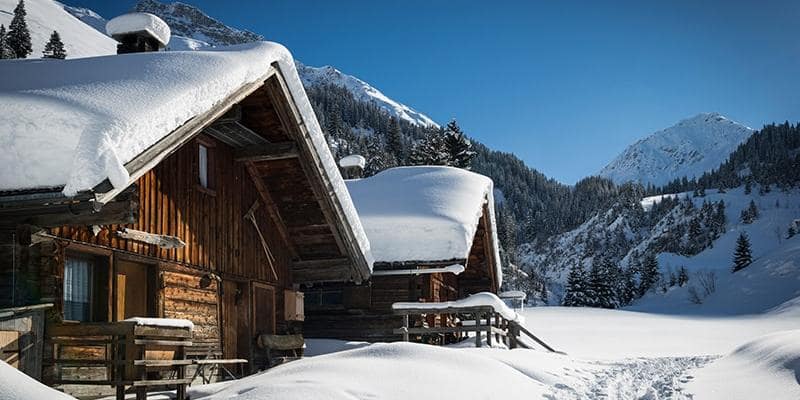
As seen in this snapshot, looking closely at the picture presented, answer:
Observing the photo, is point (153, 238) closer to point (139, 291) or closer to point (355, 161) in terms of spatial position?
point (139, 291)

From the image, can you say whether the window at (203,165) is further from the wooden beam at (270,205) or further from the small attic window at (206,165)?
the wooden beam at (270,205)

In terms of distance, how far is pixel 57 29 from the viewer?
140 meters

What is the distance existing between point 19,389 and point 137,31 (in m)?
10.9

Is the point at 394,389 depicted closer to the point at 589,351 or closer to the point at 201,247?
the point at 201,247

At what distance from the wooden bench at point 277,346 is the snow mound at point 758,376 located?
8508 mm

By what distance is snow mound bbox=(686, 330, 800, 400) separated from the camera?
1084 cm

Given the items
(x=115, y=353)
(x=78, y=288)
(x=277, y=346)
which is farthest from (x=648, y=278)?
(x=115, y=353)

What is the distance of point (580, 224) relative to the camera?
163375 mm

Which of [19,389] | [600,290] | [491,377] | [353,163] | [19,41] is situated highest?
[19,41]

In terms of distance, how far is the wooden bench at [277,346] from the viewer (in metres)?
16.4

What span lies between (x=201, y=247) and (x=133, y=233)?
2436mm

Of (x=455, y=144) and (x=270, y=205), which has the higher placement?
(x=455, y=144)

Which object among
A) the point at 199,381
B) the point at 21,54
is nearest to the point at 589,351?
the point at 199,381

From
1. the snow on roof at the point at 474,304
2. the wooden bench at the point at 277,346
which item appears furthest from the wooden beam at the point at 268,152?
the snow on roof at the point at 474,304
